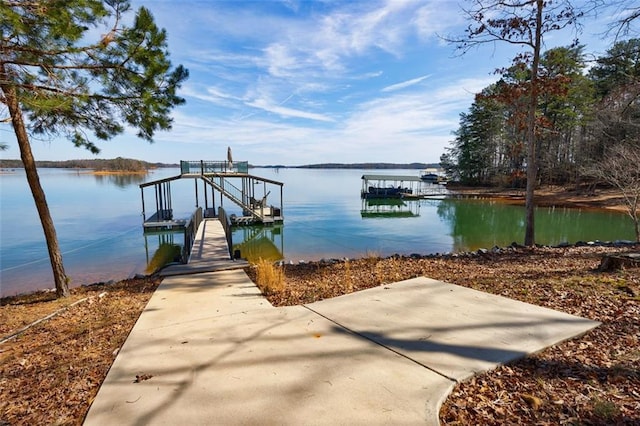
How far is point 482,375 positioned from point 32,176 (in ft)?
22.6

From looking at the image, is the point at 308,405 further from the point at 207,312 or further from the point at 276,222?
the point at 276,222

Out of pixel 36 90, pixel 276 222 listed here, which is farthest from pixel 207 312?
pixel 276 222

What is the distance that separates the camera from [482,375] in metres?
2.65

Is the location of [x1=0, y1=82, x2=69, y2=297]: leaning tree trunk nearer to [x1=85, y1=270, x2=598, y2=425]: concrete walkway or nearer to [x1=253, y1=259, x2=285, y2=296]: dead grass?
[x1=85, y1=270, x2=598, y2=425]: concrete walkway

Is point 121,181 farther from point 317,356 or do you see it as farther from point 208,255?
point 317,356

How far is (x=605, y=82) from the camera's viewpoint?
96.6 ft

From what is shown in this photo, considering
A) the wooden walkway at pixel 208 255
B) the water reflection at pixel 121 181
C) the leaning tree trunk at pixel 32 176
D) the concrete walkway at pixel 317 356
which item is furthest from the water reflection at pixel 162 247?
the water reflection at pixel 121 181

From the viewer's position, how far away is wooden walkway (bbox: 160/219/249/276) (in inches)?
291

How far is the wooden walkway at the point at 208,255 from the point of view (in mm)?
7391

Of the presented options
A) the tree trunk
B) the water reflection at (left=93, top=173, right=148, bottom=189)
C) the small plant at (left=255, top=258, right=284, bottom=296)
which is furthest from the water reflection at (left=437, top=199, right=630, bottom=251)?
the water reflection at (left=93, top=173, right=148, bottom=189)

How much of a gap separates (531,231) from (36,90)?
11.1 metres

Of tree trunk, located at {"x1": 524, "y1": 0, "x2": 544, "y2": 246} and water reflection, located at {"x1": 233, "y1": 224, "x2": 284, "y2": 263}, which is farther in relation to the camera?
water reflection, located at {"x1": 233, "y1": 224, "x2": 284, "y2": 263}

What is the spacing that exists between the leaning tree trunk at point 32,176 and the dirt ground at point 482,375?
45cm

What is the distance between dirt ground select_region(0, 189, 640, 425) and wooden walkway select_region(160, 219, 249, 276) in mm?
903
